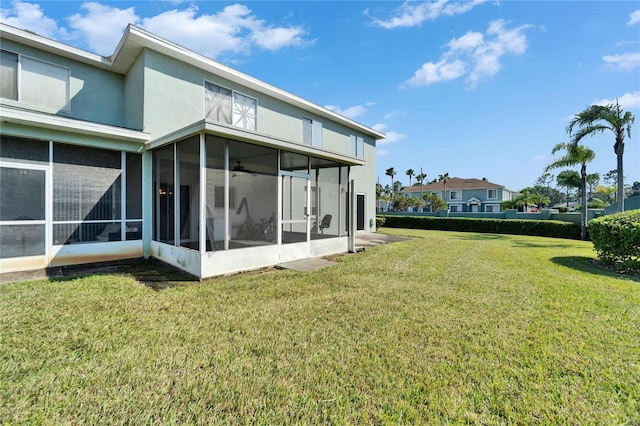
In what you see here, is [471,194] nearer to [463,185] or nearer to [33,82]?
[463,185]

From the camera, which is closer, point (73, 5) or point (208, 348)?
point (208, 348)

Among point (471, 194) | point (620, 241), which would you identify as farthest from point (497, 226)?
point (471, 194)

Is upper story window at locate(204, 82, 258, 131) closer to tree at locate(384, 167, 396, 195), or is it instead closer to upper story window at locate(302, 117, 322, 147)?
upper story window at locate(302, 117, 322, 147)

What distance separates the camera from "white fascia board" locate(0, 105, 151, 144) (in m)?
5.39

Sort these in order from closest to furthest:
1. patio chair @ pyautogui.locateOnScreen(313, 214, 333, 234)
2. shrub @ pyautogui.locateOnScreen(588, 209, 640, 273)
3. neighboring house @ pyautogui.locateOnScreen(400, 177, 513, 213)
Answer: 1. shrub @ pyautogui.locateOnScreen(588, 209, 640, 273)
2. patio chair @ pyautogui.locateOnScreen(313, 214, 333, 234)
3. neighboring house @ pyautogui.locateOnScreen(400, 177, 513, 213)

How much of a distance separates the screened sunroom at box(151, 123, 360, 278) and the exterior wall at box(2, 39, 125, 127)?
2.45 meters

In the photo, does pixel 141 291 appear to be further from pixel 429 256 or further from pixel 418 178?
pixel 418 178

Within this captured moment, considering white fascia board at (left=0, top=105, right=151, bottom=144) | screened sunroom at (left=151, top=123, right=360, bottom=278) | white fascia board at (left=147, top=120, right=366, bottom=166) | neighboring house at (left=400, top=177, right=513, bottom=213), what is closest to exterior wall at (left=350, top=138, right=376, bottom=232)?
screened sunroom at (left=151, top=123, right=360, bottom=278)

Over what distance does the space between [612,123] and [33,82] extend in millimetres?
21211

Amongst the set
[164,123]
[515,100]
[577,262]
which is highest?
[515,100]

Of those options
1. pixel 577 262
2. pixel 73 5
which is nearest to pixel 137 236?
pixel 73 5

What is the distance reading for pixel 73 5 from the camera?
755 centimetres

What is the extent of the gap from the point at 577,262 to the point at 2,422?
1163 cm

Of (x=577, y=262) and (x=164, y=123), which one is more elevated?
(x=164, y=123)
